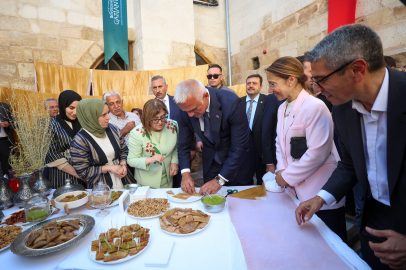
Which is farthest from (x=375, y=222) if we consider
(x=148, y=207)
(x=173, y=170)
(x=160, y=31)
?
(x=160, y=31)

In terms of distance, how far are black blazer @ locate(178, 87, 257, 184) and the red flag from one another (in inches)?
138

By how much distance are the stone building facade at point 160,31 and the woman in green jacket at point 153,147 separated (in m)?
3.82

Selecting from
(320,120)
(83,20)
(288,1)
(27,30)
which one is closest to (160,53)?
(83,20)

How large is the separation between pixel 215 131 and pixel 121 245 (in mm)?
1212

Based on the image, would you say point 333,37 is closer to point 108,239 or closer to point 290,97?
point 290,97

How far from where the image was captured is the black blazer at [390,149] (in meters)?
0.88

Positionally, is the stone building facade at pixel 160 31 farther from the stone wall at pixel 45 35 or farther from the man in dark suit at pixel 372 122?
the man in dark suit at pixel 372 122

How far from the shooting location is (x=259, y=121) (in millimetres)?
3182

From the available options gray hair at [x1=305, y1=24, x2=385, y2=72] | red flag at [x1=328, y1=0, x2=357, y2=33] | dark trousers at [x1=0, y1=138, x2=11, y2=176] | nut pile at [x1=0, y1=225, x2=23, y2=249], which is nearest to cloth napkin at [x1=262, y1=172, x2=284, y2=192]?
gray hair at [x1=305, y1=24, x2=385, y2=72]

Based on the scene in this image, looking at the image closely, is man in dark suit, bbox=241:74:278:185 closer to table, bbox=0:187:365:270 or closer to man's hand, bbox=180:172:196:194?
man's hand, bbox=180:172:196:194

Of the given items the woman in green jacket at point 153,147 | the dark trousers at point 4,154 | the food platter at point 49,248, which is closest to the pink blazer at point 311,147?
the woman in green jacket at point 153,147

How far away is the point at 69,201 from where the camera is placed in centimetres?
146

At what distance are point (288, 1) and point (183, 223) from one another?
6.01m

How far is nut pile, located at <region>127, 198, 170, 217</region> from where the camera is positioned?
1361mm
